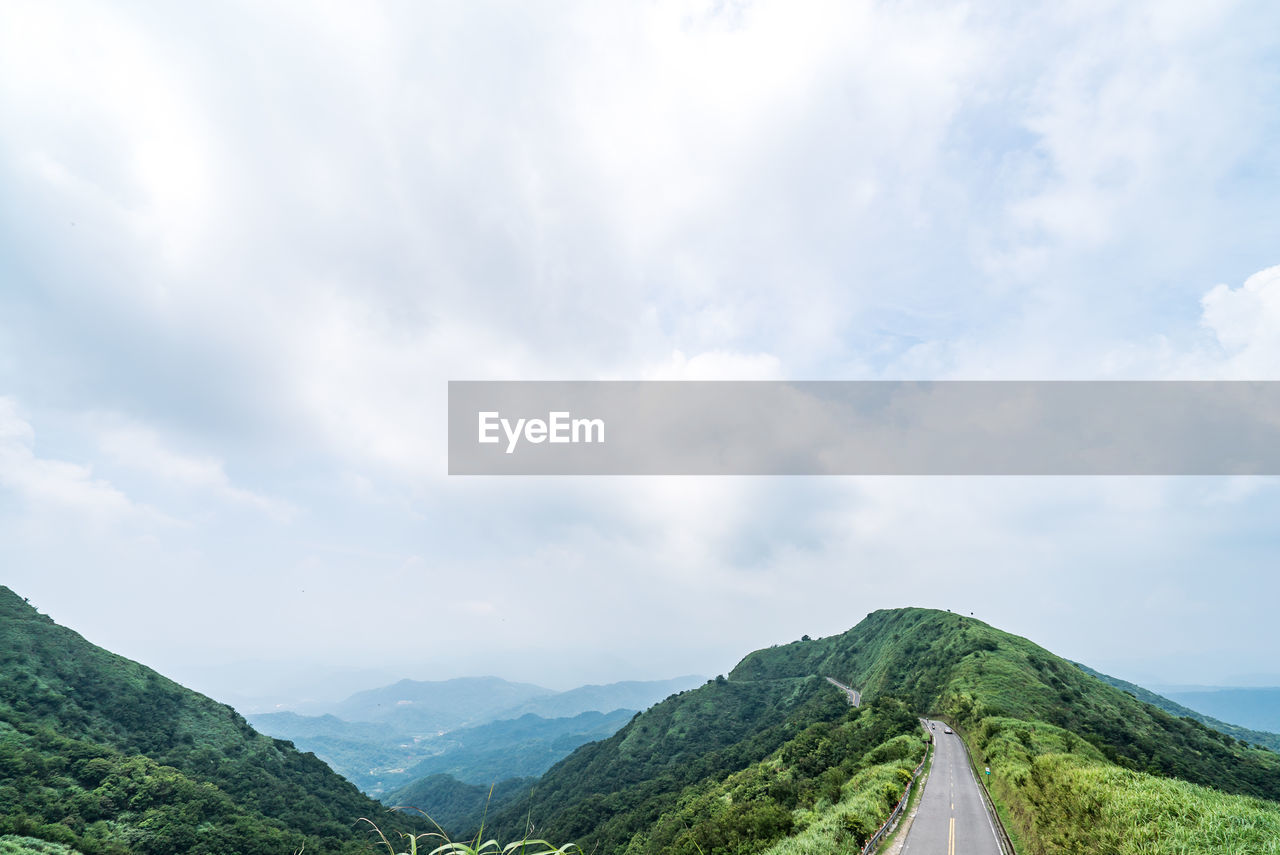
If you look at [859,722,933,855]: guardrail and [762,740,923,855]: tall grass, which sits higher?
[762,740,923,855]: tall grass

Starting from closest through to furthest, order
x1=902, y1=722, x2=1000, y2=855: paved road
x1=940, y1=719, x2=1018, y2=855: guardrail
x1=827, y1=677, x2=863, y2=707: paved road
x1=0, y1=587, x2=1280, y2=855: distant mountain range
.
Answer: x1=0, y1=587, x2=1280, y2=855: distant mountain range < x1=902, y1=722, x2=1000, y2=855: paved road < x1=940, y1=719, x2=1018, y2=855: guardrail < x1=827, y1=677, x2=863, y2=707: paved road

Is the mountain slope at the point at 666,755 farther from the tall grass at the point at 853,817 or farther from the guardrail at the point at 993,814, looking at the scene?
the tall grass at the point at 853,817

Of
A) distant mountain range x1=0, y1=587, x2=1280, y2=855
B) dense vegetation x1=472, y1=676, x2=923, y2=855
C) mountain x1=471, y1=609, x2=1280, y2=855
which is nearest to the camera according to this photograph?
mountain x1=471, y1=609, x2=1280, y2=855

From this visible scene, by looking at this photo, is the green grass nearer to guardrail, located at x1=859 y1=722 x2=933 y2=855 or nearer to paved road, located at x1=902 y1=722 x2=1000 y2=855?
guardrail, located at x1=859 y1=722 x2=933 y2=855

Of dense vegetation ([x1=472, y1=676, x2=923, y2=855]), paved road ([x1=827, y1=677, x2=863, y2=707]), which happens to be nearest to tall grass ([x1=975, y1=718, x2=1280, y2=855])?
dense vegetation ([x1=472, y1=676, x2=923, y2=855])

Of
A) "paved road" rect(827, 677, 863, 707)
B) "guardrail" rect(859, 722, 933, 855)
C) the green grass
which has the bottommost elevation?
"paved road" rect(827, 677, 863, 707)

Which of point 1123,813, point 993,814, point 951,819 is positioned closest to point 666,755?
point 993,814

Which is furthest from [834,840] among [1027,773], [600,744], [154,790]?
[600,744]

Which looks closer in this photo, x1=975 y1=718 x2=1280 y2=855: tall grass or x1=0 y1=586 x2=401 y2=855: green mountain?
x1=975 y1=718 x2=1280 y2=855: tall grass
